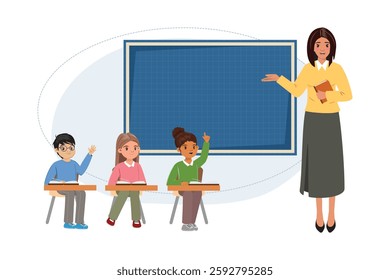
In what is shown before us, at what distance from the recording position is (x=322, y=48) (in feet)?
27.4

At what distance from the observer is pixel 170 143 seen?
9.25 meters

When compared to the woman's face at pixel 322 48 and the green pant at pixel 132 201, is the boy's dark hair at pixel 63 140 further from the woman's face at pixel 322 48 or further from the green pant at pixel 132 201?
the woman's face at pixel 322 48

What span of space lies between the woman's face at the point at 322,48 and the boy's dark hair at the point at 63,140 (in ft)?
8.66

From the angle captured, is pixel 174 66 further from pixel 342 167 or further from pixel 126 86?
pixel 342 167

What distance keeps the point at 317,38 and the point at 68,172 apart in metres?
2.86

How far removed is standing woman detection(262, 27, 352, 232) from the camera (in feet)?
27.2

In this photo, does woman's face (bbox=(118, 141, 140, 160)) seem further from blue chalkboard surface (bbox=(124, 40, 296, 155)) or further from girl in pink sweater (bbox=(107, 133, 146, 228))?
blue chalkboard surface (bbox=(124, 40, 296, 155))

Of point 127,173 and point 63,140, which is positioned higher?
point 63,140

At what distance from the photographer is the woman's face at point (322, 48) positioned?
8.34 m

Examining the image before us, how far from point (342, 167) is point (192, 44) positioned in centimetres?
216

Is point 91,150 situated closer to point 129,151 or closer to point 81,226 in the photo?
point 129,151

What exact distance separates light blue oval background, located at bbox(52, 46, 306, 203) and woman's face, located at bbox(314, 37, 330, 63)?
861 mm

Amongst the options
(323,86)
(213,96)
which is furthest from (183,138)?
(323,86)

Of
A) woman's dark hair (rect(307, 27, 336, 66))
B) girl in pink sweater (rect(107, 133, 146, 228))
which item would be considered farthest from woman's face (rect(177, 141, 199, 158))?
woman's dark hair (rect(307, 27, 336, 66))
